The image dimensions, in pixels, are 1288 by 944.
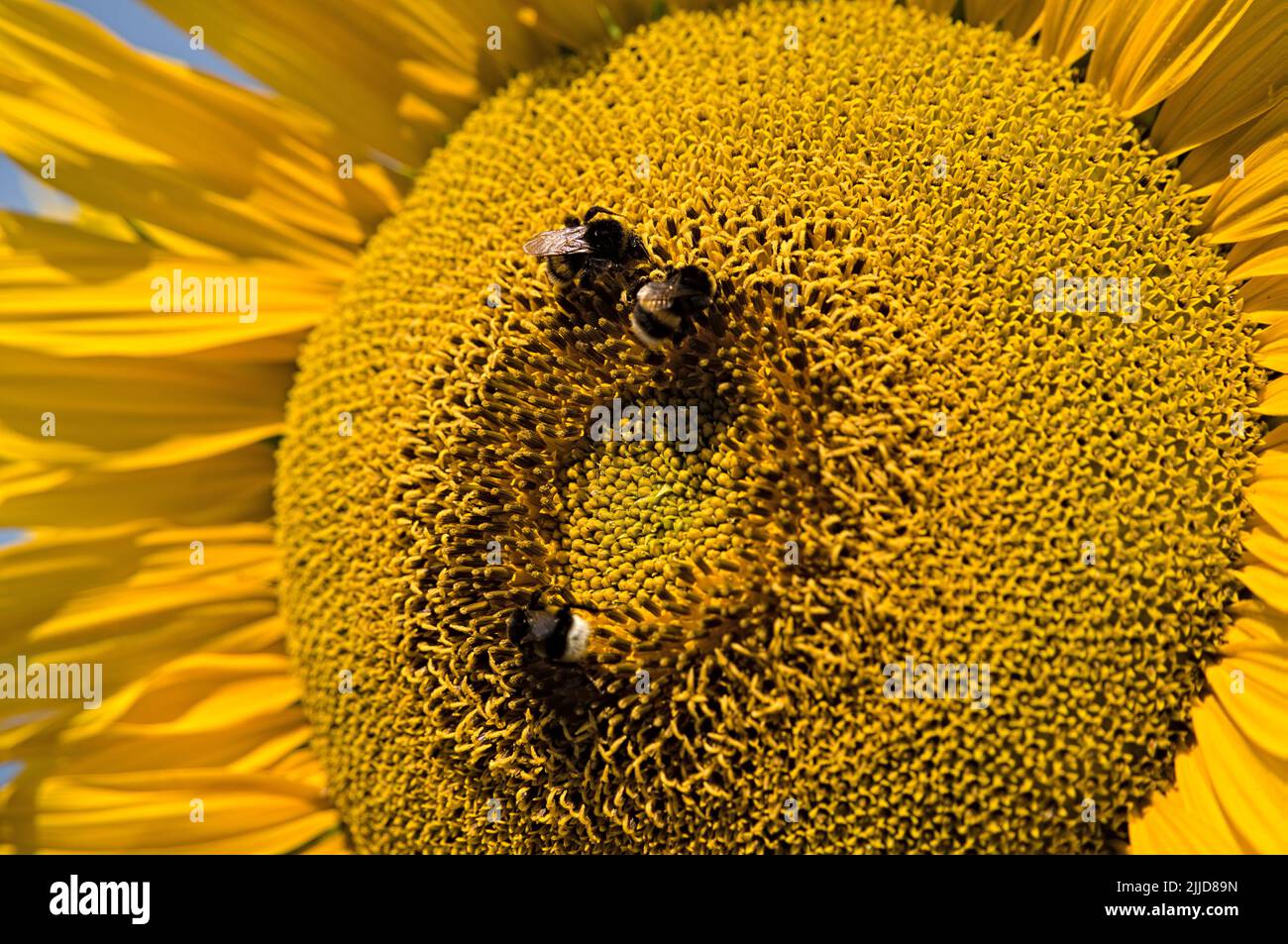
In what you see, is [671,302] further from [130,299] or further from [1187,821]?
[130,299]

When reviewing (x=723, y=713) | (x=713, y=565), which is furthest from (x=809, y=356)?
(x=723, y=713)

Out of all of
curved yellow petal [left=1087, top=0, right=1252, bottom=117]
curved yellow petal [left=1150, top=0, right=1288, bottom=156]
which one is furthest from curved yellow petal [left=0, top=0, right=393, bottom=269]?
curved yellow petal [left=1150, top=0, right=1288, bottom=156]

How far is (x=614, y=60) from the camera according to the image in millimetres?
2924

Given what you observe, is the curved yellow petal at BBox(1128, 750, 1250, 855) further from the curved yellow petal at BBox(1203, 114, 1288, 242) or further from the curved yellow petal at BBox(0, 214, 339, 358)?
the curved yellow petal at BBox(0, 214, 339, 358)

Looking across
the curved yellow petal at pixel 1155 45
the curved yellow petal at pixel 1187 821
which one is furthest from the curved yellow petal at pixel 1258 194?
the curved yellow petal at pixel 1187 821

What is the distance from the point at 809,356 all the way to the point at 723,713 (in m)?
0.75

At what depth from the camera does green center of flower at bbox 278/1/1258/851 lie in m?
2.25

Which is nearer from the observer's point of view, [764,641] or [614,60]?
[764,641]

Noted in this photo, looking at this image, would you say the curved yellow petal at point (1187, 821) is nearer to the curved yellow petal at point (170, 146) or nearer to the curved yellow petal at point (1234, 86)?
the curved yellow petal at point (1234, 86)

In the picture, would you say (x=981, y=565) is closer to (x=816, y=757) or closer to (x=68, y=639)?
(x=816, y=757)

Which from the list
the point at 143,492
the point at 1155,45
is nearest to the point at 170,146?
the point at 143,492

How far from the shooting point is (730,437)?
2408mm
